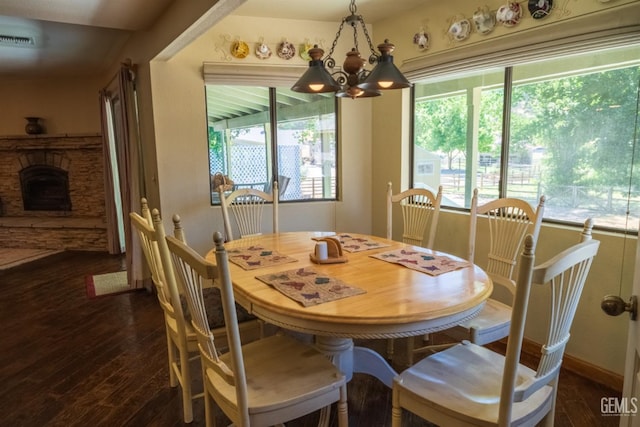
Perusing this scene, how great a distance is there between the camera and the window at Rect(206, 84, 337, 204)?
12.1 feet

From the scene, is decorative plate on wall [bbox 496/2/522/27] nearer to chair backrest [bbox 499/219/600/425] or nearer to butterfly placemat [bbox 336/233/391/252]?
butterfly placemat [bbox 336/233/391/252]

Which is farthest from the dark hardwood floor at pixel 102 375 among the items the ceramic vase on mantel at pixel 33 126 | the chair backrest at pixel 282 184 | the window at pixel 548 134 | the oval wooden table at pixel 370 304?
the ceramic vase on mantel at pixel 33 126

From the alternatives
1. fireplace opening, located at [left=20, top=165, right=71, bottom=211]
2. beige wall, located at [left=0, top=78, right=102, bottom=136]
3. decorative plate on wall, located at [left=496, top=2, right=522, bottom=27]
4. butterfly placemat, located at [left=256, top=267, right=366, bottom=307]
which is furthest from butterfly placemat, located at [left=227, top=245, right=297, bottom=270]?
fireplace opening, located at [left=20, top=165, right=71, bottom=211]

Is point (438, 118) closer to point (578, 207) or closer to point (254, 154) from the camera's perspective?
point (578, 207)

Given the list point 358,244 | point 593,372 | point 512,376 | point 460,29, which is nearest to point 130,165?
point 358,244

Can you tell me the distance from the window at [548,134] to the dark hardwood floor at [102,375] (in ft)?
3.78

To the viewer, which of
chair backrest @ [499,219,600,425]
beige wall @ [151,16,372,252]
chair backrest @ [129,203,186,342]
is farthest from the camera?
beige wall @ [151,16,372,252]

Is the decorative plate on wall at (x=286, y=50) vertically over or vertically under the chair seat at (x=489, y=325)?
over

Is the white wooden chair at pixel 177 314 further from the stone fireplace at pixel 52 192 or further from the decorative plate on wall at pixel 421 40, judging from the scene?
the stone fireplace at pixel 52 192

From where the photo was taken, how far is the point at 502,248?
232 centimetres

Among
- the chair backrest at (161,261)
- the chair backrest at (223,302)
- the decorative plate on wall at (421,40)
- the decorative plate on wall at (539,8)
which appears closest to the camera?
the chair backrest at (223,302)

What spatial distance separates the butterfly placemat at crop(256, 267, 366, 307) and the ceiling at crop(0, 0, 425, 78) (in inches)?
87.2

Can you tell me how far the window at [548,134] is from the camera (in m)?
2.26

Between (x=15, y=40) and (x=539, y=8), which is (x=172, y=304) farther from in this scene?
(x=15, y=40)
